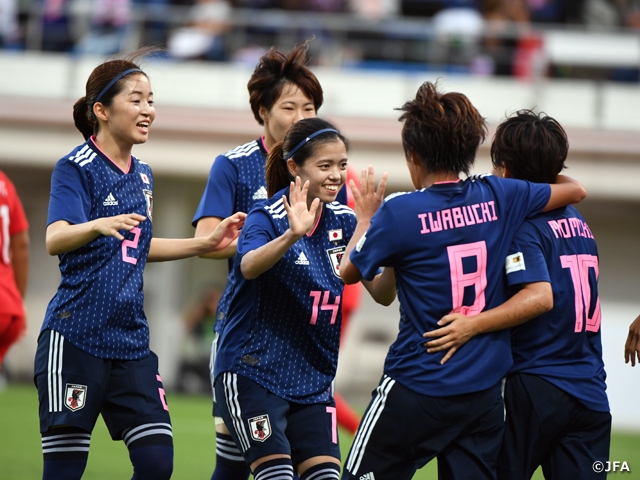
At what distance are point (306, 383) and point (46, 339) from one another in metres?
1.09

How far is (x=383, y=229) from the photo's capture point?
3.36 m

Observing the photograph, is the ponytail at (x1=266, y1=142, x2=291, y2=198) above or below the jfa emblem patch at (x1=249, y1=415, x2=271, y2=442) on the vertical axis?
above

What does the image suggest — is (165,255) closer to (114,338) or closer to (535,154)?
(114,338)

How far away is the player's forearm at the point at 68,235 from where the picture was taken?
143 inches

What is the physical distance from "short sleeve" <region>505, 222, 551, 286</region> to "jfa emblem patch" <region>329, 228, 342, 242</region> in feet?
2.59

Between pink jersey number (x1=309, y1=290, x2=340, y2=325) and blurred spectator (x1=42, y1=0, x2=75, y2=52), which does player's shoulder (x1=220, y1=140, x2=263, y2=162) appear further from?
blurred spectator (x1=42, y1=0, x2=75, y2=52)

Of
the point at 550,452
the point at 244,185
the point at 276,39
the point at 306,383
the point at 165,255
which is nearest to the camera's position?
the point at 550,452

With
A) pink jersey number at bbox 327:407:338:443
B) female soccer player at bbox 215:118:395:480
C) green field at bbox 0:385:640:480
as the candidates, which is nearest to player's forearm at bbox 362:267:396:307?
female soccer player at bbox 215:118:395:480

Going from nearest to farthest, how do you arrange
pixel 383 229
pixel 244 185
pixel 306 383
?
pixel 383 229
pixel 306 383
pixel 244 185

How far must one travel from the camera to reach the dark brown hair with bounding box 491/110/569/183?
370 cm

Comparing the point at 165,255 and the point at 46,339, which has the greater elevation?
the point at 165,255

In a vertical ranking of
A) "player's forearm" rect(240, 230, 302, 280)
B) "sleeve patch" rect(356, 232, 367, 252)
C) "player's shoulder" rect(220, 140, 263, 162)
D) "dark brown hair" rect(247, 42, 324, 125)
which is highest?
"dark brown hair" rect(247, 42, 324, 125)

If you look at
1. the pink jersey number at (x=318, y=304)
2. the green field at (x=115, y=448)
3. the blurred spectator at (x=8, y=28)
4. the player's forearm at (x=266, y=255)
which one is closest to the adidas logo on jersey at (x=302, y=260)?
the pink jersey number at (x=318, y=304)

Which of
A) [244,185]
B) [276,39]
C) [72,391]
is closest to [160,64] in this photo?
[276,39]
